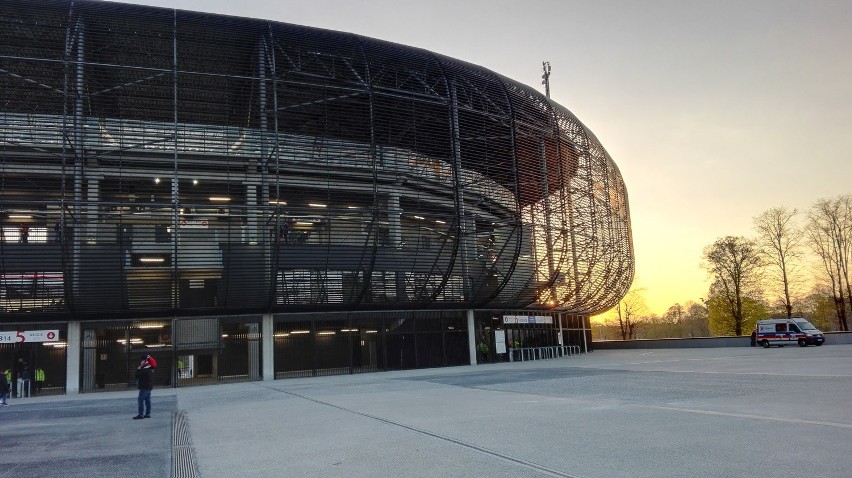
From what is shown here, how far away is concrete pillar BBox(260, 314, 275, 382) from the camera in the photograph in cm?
2889

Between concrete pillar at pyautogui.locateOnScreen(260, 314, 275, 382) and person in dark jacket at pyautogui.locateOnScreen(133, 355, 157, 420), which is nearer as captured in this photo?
person in dark jacket at pyautogui.locateOnScreen(133, 355, 157, 420)

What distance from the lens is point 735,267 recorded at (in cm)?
5562

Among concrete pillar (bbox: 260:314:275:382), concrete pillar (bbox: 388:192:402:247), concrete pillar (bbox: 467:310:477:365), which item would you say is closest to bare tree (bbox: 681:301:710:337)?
concrete pillar (bbox: 467:310:477:365)

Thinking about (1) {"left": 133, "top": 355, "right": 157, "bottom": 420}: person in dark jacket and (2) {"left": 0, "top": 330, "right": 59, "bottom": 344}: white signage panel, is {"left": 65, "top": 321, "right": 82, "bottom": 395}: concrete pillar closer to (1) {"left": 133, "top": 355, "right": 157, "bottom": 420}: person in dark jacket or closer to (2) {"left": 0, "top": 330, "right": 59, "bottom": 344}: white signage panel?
(2) {"left": 0, "top": 330, "right": 59, "bottom": 344}: white signage panel

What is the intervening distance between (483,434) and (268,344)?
21402 mm

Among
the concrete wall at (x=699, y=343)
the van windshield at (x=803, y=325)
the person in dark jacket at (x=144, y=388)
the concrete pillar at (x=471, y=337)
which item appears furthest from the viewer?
the concrete wall at (x=699, y=343)

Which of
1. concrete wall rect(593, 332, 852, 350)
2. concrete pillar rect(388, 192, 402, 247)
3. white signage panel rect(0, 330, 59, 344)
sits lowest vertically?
concrete wall rect(593, 332, 852, 350)

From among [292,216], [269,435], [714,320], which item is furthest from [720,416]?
[714,320]

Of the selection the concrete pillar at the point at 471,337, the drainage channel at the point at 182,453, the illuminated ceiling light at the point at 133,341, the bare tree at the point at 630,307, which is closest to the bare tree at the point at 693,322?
the bare tree at the point at 630,307

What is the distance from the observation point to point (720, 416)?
32.7ft

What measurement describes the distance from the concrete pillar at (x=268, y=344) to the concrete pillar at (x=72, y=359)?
7591 mm

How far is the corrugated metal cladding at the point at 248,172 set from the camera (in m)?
25.1

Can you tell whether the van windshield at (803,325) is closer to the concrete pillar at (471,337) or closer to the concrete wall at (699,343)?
the concrete wall at (699,343)

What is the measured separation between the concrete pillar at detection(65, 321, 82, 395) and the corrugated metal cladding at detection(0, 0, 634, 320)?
86 cm
